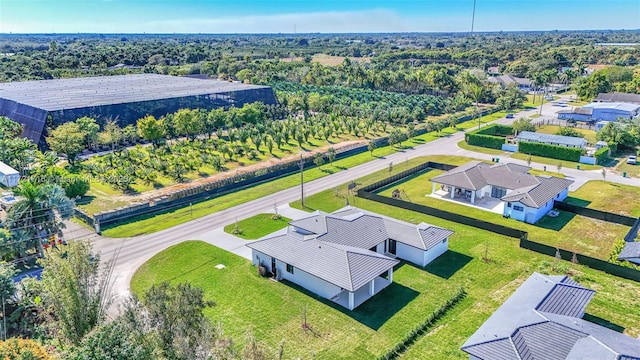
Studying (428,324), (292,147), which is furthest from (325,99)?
(428,324)

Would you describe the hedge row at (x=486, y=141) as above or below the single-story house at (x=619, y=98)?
below

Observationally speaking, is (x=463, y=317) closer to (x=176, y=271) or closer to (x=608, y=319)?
(x=608, y=319)

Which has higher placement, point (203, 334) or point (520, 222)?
point (203, 334)

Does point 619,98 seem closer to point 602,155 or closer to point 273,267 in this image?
point 602,155

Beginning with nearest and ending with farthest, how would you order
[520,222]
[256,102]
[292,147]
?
[520,222]
[292,147]
[256,102]

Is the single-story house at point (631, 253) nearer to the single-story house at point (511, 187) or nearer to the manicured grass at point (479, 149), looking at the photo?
the single-story house at point (511, 187)

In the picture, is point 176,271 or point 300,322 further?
point 176,271

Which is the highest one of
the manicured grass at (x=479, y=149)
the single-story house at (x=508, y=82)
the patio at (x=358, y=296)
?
the single-story house at (x=508, y=82)

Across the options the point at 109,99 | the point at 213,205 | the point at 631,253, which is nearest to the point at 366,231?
the point at 213,205

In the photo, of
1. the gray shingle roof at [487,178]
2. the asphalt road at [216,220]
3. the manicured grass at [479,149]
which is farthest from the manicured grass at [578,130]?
the gray shingle roof at [487,178]
